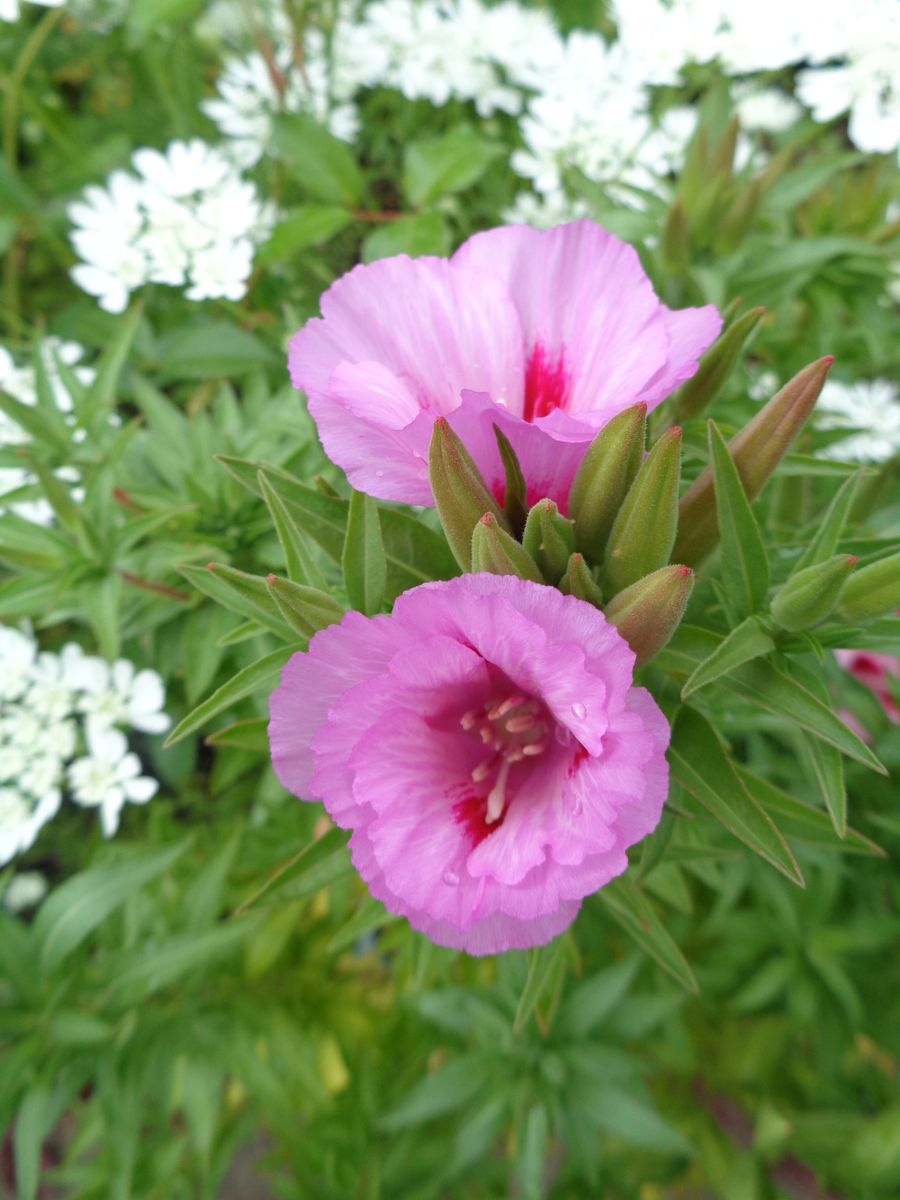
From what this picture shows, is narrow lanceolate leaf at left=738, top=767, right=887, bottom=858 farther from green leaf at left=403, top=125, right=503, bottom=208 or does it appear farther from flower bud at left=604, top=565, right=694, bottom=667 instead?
green leaf at left=403, top=125, right=503, bottom=208

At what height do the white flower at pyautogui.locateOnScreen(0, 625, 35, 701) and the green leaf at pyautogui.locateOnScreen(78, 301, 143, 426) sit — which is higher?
the green leaf at pyautogui.locateOnScreen(78, 301, 143, 426)

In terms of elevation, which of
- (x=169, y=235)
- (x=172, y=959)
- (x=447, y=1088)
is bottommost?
(x=447, y=1088)

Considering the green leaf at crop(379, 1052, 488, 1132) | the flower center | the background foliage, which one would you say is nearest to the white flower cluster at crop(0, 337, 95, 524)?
the background foliage

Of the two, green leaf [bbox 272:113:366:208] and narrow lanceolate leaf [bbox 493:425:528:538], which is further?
green leaf [bbox 272:113:366:208]

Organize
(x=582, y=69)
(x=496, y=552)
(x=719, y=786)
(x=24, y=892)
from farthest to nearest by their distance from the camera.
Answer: (x=24, y=892)
(x=582, y=69)
(x=719, y=786)
(x=496, y=552)

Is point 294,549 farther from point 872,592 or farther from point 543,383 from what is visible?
point 872,592

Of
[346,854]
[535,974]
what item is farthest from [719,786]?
[346,854]
